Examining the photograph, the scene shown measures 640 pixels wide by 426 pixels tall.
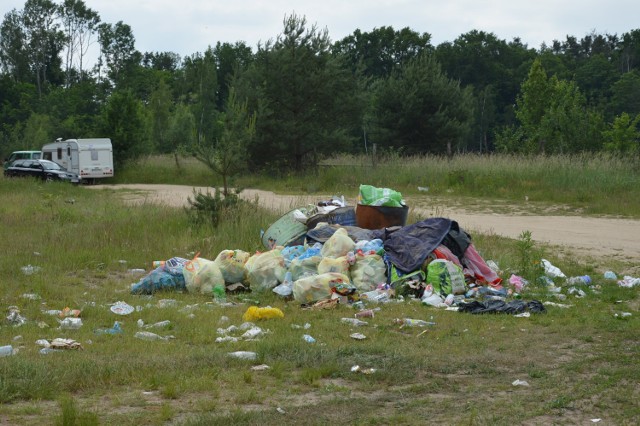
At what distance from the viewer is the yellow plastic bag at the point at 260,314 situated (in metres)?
9.16

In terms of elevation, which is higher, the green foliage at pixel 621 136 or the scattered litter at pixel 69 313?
the green foliage at pixel 621 136

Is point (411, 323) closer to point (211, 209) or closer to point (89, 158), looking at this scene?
point (211, 209)

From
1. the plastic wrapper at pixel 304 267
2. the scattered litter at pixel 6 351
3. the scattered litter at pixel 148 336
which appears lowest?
the scattered litter at pixel 148 336

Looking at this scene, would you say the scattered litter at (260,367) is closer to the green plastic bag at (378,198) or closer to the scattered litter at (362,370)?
the scattered litter at (362,370)

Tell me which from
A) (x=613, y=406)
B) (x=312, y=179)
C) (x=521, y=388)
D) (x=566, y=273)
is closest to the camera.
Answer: (x=613, y=406)

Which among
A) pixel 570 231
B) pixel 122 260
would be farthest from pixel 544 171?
pixel 122 260

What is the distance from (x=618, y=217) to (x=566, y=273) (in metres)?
9.87

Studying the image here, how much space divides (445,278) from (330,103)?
93.6ft

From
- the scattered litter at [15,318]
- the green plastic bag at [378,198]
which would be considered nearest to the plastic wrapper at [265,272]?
the green plastic bag at [378,198]

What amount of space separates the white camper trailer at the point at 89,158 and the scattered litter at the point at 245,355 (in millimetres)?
35676

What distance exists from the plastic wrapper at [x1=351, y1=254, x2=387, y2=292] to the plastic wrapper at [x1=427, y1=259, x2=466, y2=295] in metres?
0.71

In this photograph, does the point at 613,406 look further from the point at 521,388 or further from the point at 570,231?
the point at 570,231

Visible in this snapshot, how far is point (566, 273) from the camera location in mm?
12508

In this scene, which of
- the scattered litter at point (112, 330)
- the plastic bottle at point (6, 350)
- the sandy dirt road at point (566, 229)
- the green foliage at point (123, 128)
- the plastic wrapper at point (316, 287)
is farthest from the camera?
the green foliage at point (123, 128)
